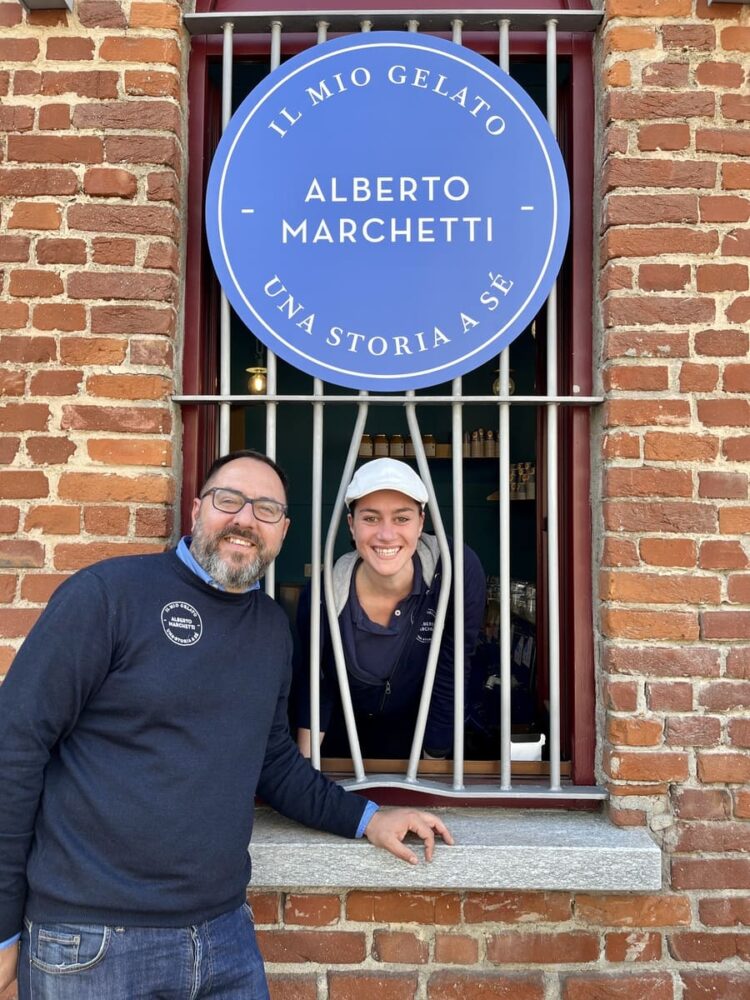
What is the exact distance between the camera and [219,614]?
5.82 ft

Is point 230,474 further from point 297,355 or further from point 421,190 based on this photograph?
point 421,190

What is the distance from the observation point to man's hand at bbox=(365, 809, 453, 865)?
192 cm

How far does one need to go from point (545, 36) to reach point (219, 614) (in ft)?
6.13

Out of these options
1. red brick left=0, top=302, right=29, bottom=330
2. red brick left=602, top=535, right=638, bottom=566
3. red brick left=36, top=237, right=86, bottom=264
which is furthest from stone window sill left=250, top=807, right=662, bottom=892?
red brick left=36, top=237, right=86, bottom=264

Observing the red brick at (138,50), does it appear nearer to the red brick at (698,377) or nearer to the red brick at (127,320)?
the red brick at (127,320)

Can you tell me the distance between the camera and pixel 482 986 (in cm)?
203

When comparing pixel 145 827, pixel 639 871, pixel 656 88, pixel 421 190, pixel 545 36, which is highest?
pixel 545 36

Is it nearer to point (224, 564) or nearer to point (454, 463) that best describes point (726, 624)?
point (454, 463)

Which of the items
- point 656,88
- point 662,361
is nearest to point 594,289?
point 662,361

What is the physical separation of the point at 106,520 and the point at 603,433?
1.31 meters

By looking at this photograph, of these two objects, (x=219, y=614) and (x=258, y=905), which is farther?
(x=258, y=905)

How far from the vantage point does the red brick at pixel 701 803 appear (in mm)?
2047

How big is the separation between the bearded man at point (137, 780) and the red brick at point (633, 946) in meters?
0.87

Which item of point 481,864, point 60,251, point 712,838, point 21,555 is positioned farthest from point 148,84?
point 712,838
